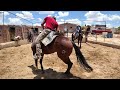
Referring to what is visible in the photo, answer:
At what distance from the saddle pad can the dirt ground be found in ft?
3.96

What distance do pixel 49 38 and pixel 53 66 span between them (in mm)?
2014

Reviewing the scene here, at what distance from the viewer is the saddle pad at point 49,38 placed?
6.54 metres

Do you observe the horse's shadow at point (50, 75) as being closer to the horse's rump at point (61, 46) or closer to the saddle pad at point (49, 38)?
the horse's rump at point (61, 46)

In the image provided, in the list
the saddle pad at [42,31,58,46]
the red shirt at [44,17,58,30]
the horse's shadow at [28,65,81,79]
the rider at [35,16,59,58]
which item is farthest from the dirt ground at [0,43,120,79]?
the red shirt at [44,17,58,30]

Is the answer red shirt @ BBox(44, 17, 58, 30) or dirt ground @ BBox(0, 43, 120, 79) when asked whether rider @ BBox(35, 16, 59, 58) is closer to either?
red shirt @ BBox(44, 17, 58, 30)

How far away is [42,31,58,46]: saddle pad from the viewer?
6539 millimetres

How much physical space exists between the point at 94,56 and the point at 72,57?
1410 mm

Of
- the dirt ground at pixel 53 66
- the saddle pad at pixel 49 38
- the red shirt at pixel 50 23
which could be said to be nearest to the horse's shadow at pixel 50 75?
the dirt ground at pixel 53 66

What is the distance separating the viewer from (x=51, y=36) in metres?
6.60
